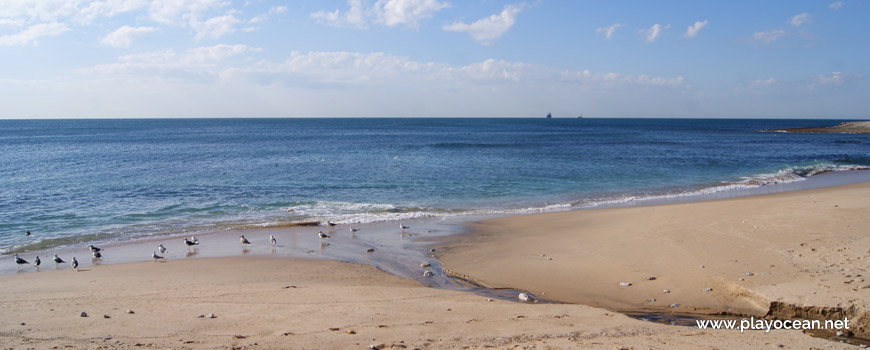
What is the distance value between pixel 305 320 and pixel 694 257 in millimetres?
8911

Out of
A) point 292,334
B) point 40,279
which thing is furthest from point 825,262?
point 40,279

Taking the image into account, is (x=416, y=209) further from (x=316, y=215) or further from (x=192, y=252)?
(x=192, y=252)

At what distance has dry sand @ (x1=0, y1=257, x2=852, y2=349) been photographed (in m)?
6.59

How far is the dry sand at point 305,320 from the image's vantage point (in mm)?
6594

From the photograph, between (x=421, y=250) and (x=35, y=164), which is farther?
(x=35, y=164)

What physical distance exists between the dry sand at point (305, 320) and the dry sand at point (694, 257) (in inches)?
58.8

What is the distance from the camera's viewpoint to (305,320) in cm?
761

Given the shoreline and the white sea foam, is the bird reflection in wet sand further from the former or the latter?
the white sea foam

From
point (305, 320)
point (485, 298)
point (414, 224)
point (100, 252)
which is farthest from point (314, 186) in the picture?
point (305, 320)

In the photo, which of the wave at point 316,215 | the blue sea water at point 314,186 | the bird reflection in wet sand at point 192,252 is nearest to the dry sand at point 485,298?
the bird reflection in wet sand at point 192,252

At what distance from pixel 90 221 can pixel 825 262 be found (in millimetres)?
23088

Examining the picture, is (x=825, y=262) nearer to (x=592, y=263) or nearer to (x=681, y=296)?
(x=681, y=296)

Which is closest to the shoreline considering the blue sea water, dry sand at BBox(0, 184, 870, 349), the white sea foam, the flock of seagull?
the white sea foam

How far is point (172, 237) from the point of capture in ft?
54.5
